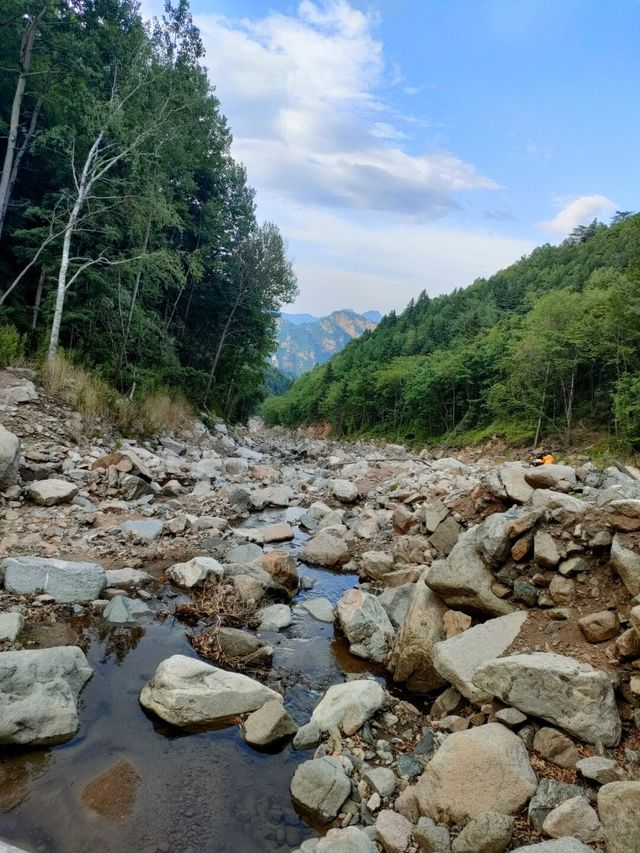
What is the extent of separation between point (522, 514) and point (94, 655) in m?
4.92

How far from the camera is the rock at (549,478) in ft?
21.9

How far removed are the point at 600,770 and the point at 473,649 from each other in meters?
1.39

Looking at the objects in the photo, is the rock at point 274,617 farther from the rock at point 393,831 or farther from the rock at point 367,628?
the rock at point 393,831

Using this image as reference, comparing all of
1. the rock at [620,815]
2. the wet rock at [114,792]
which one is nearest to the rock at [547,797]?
the rock at [620,815]

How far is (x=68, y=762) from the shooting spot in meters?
3.43

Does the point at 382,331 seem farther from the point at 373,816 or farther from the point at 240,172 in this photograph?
the point at 373,816

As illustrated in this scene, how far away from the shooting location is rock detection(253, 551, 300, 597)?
711 centimetres

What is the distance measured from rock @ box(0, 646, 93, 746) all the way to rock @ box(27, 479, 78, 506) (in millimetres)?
4455

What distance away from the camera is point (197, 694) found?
4.09 m

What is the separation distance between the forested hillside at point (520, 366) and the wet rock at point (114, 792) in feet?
78.0

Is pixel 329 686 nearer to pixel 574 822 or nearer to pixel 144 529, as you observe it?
pixel 574 822

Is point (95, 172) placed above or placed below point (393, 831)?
above

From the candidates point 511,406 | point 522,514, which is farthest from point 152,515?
point 511,406

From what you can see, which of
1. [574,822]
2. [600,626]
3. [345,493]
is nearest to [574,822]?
[574,822]
